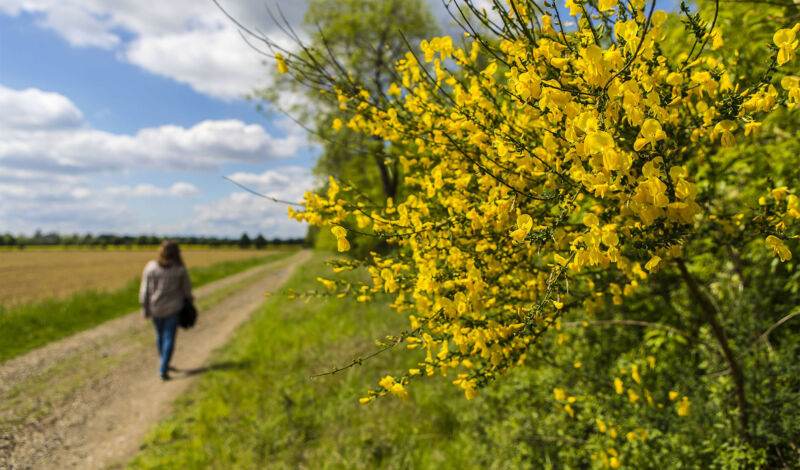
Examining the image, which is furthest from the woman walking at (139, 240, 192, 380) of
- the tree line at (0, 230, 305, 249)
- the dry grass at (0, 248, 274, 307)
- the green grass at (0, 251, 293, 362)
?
the tree line at (0, 230, 305, 249)

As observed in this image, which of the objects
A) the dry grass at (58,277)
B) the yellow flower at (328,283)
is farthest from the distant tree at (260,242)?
the yellow flower at (328,283)

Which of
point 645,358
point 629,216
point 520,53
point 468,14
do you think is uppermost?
point 468,14

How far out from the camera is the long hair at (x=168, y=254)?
7.18 m

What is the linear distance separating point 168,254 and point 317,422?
406 centimetres

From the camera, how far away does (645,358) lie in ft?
13.0

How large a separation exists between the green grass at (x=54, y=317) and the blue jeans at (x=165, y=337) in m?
3.59

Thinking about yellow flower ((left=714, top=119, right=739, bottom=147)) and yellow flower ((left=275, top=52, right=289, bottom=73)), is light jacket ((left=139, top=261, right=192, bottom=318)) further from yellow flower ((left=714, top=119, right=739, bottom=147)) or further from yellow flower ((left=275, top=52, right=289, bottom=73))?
yellow flower ((left=714, top=119, right=739, bottom=147))

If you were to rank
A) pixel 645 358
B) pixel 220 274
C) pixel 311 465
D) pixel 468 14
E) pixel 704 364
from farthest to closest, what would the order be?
pixel 220 274 < pixel 311 465 < pixel 645 358 < pixel 704 364 < pixel 468 14

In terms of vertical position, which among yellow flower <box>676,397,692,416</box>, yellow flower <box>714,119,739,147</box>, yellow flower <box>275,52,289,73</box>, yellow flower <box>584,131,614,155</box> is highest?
yellow flower <box>275,52,289,73</box>

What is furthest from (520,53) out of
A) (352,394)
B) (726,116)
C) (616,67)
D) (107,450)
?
(107,450)

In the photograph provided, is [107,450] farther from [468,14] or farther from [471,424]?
[468,14]

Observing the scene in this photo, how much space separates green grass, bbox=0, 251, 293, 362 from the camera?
938cm

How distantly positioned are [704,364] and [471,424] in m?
2.26

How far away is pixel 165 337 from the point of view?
23.8 feet
